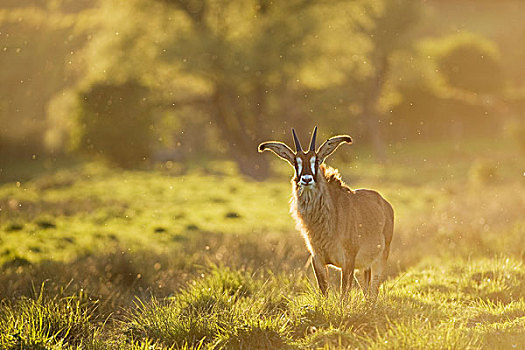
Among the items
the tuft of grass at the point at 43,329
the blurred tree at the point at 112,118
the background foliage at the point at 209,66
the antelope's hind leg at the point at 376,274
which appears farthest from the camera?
the blurred tree at the point at 112,118

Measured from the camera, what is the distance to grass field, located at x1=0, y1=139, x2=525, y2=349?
857 centimetres

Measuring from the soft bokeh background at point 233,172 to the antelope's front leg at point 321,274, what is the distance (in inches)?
9.5

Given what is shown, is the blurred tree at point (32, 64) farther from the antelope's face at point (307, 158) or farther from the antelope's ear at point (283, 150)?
the antelope's face at point (307, 158)

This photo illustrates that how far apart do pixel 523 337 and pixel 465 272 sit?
14.4 feet

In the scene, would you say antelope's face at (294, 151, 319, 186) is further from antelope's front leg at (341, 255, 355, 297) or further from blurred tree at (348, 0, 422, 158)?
blurred tree at (348, 0, 422, 158)

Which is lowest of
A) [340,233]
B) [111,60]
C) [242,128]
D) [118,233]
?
[118,233]

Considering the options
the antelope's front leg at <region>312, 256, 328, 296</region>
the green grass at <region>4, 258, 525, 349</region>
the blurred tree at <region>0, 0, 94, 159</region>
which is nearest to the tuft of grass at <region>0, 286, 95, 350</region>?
the green grass at <region>4, 258, 525, 349</region>

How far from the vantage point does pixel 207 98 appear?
1516 inches

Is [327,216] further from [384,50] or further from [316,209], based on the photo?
[384,50]

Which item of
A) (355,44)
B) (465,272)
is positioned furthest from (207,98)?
(465,272)

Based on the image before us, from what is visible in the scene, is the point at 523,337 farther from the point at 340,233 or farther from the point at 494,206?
the point at 494,206

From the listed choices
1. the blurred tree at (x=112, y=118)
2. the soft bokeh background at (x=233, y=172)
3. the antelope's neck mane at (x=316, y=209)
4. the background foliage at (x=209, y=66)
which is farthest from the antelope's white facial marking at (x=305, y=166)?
the blurred tree at (x=112, y=118)

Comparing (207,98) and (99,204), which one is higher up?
(207,98)

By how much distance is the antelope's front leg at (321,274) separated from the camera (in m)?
9.26
